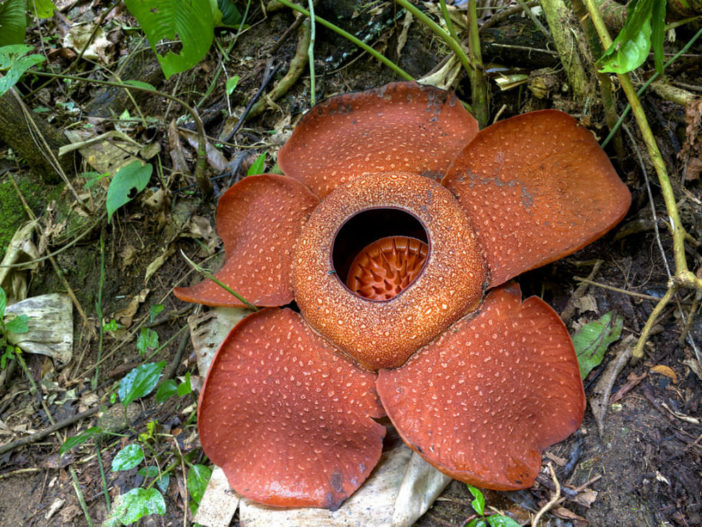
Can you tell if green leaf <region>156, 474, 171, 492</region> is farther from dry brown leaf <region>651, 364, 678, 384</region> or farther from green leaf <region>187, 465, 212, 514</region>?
dry brown leaf <region>651, 364, 678, 384</region>

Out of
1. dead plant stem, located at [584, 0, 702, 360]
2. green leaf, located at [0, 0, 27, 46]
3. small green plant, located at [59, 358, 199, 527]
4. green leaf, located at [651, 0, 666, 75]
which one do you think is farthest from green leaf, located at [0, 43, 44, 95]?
green leaf, located at [651, 0, 666, 75]

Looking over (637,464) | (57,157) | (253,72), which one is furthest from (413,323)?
(57,157)

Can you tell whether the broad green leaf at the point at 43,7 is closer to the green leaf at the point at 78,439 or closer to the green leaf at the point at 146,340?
the green leaf at the point at 146,340

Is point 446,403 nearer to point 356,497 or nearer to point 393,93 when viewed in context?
point 356,497

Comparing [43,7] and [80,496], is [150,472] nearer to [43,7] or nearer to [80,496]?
[80,496]

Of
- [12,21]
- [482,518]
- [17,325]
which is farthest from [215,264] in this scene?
[482,518]

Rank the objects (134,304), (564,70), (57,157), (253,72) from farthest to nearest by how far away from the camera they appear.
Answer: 1. (253,72)
2. (57,157)
3. (134,304)
4. (564,70)

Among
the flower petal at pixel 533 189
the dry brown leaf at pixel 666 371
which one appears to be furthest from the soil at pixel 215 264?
the flower petal at pixel 533 189
